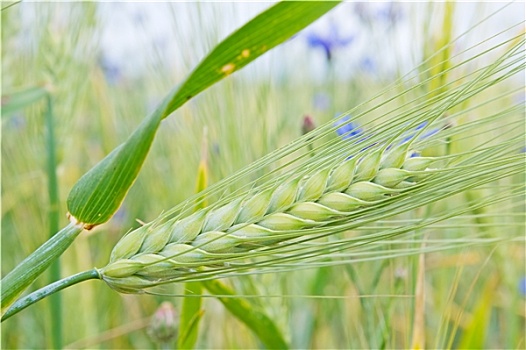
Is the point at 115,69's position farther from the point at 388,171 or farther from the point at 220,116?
the point at 388,171

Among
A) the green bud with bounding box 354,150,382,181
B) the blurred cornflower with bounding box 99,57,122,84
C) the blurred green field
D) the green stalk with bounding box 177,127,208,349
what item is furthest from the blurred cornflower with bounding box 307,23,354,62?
the blurred cornflower with bounding box 99,57,122,84

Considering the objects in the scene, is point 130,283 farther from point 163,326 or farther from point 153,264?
point 163,326

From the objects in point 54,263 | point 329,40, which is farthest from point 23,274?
point 329,40

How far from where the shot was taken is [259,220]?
372mm

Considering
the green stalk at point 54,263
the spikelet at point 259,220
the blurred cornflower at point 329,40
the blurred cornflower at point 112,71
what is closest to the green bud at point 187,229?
the spikelet at point 259,220

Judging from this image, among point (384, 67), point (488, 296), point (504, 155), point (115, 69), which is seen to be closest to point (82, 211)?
point (504, 155)

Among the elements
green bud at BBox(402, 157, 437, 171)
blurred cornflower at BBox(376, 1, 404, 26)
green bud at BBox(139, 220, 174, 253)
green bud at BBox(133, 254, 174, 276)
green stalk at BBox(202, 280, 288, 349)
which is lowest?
green stalk at BBox(202, 280, 288, 349)

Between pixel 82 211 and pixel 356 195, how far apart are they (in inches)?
6.0

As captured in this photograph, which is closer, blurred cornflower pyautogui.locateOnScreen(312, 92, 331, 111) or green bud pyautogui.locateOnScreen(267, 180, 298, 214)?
green bud pyautogui.locateOnScreen(267, 180, 298, 214)

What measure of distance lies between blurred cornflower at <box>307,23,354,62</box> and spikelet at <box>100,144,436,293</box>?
70 centimetres

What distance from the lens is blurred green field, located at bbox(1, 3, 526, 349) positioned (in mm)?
673

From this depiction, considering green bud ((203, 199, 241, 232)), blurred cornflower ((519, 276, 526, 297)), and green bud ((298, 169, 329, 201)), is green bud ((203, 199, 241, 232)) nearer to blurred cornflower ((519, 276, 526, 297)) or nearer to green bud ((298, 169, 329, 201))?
green bud ((298, 169, 329, 201))

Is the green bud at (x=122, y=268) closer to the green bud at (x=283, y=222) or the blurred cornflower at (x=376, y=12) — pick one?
the green bud at (x=283, y=222)

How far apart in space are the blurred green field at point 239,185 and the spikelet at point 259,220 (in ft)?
0.09
